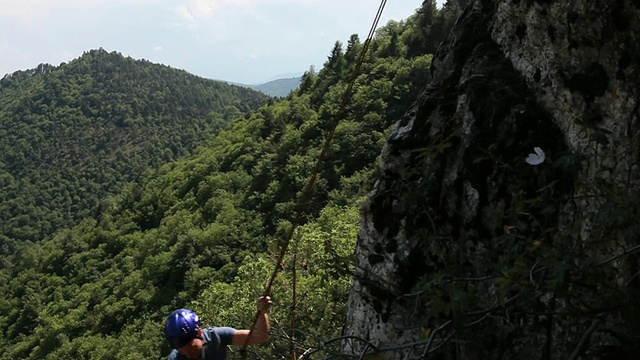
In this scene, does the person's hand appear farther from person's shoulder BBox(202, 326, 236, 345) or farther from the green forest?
the green forest

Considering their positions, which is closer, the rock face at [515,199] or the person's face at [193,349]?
the rock face at [515,199]

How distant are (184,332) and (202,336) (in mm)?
251

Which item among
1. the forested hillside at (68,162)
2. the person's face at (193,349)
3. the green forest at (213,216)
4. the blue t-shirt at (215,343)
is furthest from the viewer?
the forested hillside at (68,162)

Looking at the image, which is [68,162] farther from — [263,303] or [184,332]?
[184,332]

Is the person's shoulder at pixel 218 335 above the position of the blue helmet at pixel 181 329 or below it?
below

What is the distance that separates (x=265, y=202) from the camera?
64188mm

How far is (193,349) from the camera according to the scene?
13.4ft

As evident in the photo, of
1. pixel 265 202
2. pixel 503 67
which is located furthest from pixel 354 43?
pixel 503 67

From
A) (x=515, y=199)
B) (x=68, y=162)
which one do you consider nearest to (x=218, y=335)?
(x=515, y=199)

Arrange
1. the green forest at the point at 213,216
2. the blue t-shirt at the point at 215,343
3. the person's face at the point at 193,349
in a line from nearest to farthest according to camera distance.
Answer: the person's face at the point at 193,349, the blue t-shirt at the point at 215,343, the green forest at the point at 213,216

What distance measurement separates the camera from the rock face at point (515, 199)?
104 inches

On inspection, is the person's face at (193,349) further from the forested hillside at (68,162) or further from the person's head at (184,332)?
the forested hillside at (68,162)

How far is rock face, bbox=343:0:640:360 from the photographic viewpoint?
2.64 meters

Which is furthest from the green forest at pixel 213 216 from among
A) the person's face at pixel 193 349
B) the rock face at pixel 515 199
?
the person's face at pixel 193 349
